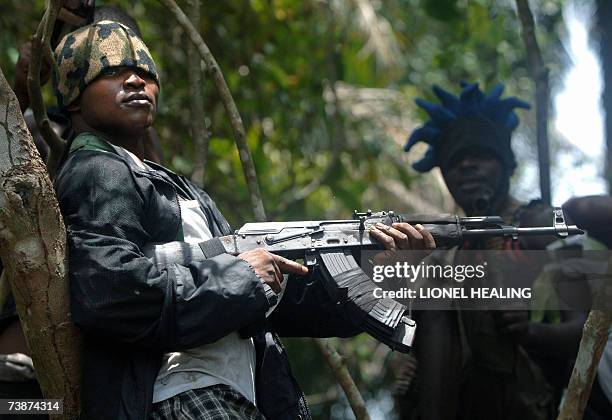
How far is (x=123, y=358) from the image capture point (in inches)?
119

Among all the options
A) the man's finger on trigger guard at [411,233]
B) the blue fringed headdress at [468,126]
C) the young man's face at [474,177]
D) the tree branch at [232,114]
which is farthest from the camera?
the blue fringed headdress at [468,126]

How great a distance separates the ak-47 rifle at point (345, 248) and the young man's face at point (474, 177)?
5.13 feet

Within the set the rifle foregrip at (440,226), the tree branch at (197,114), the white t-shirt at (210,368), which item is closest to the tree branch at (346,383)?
the rifle foregrip at (440,226)

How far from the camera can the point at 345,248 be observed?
11.5 ft

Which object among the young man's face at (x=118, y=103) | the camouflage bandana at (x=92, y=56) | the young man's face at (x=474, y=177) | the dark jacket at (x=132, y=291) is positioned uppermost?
the camouflage bandana at (x=92, y=56)

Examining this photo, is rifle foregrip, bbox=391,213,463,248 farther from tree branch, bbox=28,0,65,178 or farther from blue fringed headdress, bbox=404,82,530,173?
blue fringed headdress, bbox=404,82,530,173

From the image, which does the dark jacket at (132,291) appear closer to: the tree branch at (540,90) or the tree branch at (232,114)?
the tree branch at (232,114)

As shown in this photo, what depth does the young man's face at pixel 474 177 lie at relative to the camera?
5.23 metres

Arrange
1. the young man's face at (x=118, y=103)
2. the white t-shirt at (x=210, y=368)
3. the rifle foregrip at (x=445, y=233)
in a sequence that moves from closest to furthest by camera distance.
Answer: the white t-shirt at (x=210, y=368), the young man's face at (x=118, y=103), the rifle foregrip at (x=445, y=233)

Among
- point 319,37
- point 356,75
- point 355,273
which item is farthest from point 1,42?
point 355,273

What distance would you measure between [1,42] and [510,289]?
147 inches

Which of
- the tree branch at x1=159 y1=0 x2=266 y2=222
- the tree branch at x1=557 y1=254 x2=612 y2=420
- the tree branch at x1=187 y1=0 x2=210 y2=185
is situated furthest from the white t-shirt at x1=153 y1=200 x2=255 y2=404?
the tree branch at x1=187 y1=0 x2=210 y2=185

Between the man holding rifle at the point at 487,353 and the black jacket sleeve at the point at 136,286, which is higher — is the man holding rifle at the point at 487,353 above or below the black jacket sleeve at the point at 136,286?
below

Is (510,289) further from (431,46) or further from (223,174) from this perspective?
(431,46)
